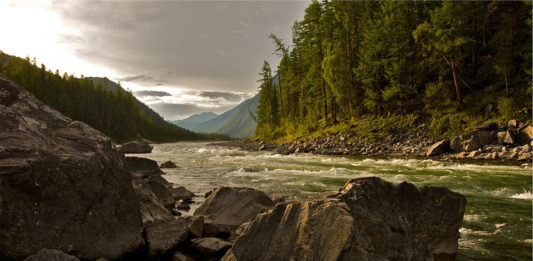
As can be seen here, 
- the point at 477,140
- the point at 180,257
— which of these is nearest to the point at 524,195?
the point at 180,257

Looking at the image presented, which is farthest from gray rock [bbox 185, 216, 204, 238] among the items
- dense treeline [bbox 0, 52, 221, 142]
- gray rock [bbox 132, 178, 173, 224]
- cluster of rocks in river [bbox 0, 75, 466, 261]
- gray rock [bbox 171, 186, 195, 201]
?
dense treeline [bbox 0, 52, 221, 142]

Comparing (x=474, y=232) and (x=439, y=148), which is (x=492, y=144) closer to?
(x=439, y=148)

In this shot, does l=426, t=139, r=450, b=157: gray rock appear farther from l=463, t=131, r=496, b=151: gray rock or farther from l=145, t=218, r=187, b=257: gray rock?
l=145, t=218, r=187, b=257: gray rock

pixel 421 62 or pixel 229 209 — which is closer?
pixel 229 209

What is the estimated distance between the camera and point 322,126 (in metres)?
46.6

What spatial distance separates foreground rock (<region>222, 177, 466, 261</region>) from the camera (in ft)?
12.2

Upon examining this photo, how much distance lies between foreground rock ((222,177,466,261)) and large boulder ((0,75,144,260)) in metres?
2.55

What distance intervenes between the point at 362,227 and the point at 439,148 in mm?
23778

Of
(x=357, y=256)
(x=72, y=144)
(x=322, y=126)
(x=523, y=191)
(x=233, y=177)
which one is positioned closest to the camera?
(x=357, y=256)

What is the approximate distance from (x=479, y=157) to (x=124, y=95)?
152m

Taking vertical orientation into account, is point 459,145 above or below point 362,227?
above

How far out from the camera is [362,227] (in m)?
4.38

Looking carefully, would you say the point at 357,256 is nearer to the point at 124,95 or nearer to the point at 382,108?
the point at 382,108

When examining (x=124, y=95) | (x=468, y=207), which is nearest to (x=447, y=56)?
(x=468, y=207)
